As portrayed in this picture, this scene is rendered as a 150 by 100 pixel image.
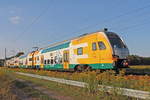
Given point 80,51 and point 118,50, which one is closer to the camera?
point 118,50

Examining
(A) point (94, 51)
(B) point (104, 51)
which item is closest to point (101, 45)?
(B) point (104, 51)

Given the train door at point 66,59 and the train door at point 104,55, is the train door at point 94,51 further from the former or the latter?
the train door at point 66,59

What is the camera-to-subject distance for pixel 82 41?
56.0 ft

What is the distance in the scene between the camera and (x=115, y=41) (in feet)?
49.1

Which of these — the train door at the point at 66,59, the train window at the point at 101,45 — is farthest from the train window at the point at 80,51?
the train window at the point at 101,45

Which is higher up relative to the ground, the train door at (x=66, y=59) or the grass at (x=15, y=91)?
the train door at (x=66, y=59)

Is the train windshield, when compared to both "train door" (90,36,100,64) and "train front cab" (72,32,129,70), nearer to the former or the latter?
"train front cab" (72,32,129,70)

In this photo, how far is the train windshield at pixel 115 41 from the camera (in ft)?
47.9

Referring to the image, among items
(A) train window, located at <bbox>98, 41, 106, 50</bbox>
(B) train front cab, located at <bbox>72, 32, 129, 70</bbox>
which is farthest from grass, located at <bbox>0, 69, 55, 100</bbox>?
(A) train window, located at <bbox>98, 41, 106, 50</bbox>

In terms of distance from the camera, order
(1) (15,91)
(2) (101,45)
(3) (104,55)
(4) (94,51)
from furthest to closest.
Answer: (4) (94,51) < (2) (101,45) < (3) (104,55) < (1) (15,91)

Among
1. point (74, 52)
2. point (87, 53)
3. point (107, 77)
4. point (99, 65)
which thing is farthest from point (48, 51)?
point (107, 77)

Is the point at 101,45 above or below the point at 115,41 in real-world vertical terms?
below

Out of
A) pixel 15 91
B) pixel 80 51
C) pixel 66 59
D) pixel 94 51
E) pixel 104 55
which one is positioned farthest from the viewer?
pixel 66 59

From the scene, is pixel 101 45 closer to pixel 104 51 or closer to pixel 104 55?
pixel 104 51
